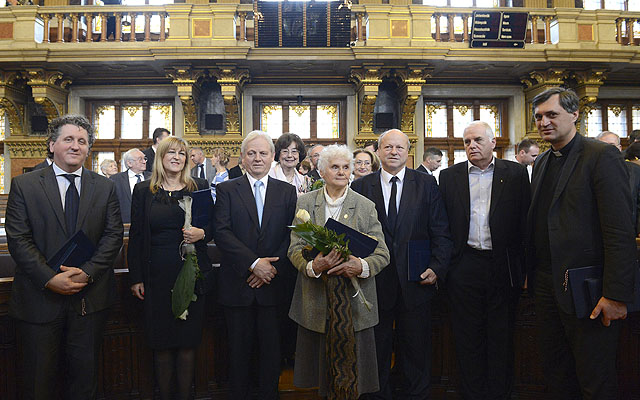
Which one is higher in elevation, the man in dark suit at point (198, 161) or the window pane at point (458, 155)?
the window pane at point (458, 155)

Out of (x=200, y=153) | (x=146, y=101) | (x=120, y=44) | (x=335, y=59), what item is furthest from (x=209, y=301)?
(x=146, y=101)

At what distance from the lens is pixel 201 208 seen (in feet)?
8.05

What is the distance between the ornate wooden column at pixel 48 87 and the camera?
7.69 meters

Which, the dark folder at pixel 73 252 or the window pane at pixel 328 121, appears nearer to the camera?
the dark folder at pixel 73 252

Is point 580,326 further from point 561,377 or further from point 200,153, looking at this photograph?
point 200,153

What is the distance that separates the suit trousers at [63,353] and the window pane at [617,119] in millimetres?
10050

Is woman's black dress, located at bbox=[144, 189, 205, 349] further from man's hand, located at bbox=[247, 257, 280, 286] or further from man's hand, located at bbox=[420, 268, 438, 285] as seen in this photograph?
man's hand, located at bbox=[420, 268, 438, 285]

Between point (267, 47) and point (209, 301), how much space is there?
5.77m

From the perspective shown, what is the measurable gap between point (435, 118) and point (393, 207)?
22.6 ft

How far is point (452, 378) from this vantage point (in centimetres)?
285

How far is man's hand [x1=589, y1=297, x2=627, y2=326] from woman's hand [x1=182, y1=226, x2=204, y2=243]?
6.33ft

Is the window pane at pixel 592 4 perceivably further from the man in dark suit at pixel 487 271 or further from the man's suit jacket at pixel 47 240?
the man's suit jacket at pixel 47 240

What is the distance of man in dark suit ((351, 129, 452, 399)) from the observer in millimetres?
2486

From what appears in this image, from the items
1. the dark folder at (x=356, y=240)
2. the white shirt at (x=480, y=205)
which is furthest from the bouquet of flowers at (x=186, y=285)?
the white shirt at (x=480, y=205)
